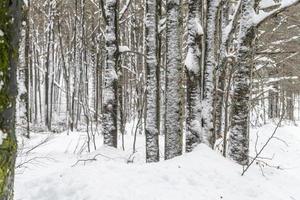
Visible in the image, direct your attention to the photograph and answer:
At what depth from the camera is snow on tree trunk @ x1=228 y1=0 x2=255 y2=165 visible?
7691 millimetres

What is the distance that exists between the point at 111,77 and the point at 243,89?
3.49 m

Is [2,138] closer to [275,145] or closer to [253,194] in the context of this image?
[253,194]

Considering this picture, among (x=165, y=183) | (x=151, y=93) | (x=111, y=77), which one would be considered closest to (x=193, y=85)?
(x=151, y=93)

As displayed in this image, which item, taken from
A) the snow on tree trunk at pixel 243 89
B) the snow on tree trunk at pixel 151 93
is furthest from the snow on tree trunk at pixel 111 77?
the snow on tree trunk at pixel 243 89

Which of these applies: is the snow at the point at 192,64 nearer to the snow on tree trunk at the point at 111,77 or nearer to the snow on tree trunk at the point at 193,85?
the snow on tree trunk at the point at 193,85

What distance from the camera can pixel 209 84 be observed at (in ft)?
27.6

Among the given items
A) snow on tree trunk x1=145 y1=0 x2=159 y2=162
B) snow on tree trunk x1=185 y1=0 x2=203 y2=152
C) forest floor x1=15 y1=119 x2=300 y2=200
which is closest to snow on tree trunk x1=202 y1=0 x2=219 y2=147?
snow on tree trunk x1=185 y1=0 x2=203 y2=152

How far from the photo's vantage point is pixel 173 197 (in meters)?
5.46

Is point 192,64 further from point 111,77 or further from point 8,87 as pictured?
point 8,87

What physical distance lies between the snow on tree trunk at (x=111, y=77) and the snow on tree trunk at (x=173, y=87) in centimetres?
190

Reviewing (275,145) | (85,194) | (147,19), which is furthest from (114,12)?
(275,145)

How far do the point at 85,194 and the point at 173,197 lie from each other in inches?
43.6

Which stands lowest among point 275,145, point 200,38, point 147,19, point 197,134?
point 275,145

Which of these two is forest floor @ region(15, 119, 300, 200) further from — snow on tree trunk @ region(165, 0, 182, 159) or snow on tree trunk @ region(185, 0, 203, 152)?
snow on tree trunk @ region(165, 0, 182, 159)
